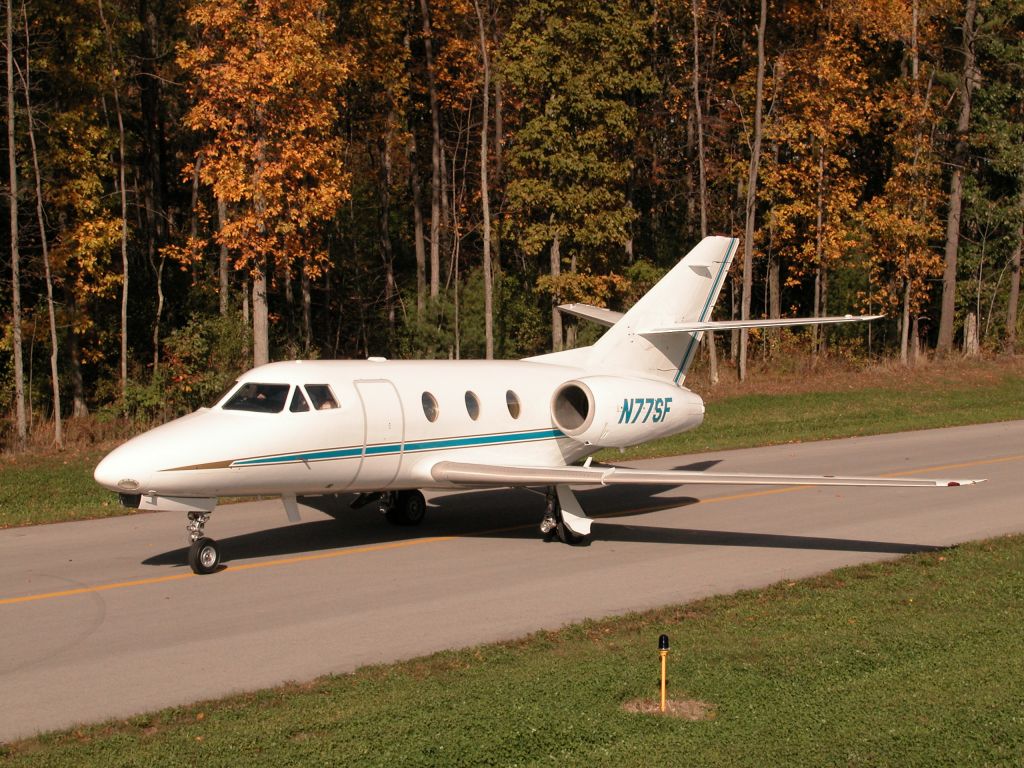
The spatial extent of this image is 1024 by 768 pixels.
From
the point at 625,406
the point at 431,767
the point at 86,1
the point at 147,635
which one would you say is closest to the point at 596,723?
the point at 431,767

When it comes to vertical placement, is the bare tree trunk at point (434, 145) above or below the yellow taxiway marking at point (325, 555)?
above

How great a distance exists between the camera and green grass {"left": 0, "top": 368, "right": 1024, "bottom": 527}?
18.5 m

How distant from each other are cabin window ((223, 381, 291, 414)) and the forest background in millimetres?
13922

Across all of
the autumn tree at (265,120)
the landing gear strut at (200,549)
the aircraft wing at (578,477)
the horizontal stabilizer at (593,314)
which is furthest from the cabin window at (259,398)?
the autumn tree at (265,120)

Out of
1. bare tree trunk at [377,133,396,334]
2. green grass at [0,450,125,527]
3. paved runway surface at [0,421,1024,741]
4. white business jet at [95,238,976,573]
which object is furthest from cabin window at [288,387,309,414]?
bare tree trunk at [377,133,396,334]

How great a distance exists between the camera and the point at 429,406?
1516cm

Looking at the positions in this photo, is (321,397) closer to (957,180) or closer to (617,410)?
(617,410)

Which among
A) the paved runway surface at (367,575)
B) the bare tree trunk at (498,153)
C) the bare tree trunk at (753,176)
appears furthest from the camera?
the bare tree trunk at (498,153)

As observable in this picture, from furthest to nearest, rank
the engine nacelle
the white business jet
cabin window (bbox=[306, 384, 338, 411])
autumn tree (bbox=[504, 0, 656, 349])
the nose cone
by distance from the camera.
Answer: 1. autumn tree (bbox=[504, 0, 656, 349])
2. the engine nacelle
3. cabin window (bbox=[306, 384, 338, 411])
4. the white business jet
5. the nose cone

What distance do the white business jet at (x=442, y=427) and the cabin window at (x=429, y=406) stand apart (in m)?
0.02

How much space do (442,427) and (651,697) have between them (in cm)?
706

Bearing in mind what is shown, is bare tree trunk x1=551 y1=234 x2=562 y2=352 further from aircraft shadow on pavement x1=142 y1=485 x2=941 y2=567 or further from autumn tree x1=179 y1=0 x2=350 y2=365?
aircraft shadow on pavement x1=142 y1=485 x2=941 y2=567

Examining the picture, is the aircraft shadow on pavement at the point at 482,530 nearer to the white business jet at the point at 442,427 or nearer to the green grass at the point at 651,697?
the white business jet at the point at 442,427

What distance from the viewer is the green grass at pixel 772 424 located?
60.6 ft
